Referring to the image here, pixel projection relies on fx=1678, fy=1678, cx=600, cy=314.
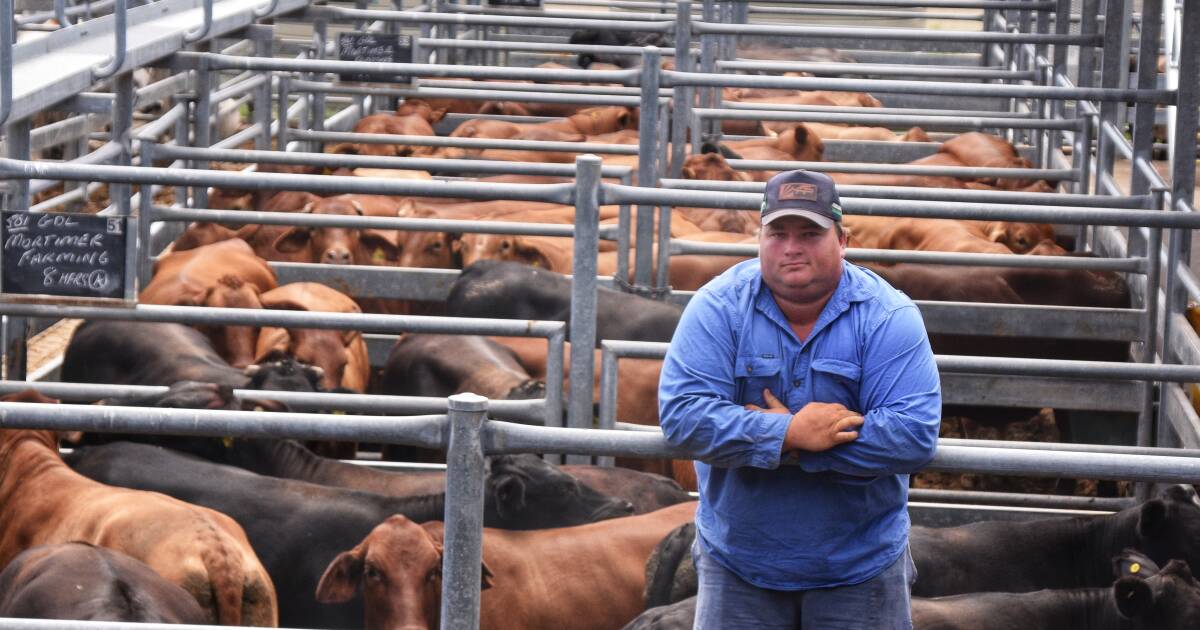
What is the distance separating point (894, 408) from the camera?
10.8ft

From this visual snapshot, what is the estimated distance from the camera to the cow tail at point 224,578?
511 centimetres

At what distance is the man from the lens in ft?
11.1

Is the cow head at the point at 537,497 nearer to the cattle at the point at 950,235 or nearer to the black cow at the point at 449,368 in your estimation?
the black cow at the point at 449,368

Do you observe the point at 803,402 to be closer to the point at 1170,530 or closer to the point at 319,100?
the point at 1170,530

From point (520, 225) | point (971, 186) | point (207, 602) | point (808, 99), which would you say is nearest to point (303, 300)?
point (520, 225)

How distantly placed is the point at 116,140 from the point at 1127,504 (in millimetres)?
5202

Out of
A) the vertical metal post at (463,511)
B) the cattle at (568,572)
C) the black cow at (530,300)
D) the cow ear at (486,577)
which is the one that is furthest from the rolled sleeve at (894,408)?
the black cow at (530,300)

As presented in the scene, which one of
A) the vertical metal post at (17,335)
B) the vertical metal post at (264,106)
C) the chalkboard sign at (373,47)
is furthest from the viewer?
the vertical metal post at (264,106)

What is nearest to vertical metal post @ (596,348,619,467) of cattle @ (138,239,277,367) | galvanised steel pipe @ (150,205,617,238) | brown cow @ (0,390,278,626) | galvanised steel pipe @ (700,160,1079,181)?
brown cow @ (0,390,278,626)

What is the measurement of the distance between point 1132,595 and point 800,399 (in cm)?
178

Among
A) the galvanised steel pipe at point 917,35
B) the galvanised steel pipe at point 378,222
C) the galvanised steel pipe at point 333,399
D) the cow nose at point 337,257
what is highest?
the galvanised steel pipe at point 917,35

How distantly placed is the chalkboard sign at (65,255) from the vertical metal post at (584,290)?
1498 millimetres

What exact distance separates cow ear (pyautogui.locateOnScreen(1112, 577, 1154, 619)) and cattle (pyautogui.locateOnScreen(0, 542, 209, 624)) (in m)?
2.62

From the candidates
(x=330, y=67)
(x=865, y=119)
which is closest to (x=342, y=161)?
(x=330, y=67)
